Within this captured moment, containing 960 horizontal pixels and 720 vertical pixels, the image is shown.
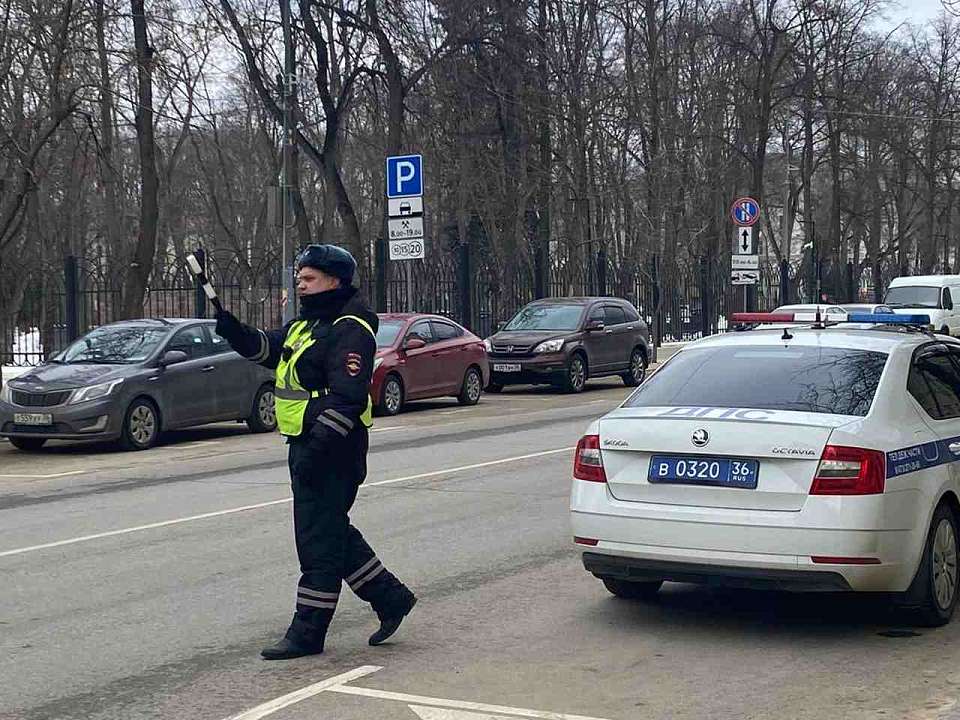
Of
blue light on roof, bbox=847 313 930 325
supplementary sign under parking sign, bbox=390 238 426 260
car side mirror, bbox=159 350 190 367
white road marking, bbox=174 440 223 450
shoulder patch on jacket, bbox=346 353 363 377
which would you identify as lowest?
white road marking, bbox=174 440 223 450

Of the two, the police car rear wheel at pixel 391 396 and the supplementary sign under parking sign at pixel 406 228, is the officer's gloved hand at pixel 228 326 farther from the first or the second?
the supplementary sign under parking sign at pixel 406 228

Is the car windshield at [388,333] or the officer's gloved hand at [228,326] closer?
the officer's gloved hand at [228,326]

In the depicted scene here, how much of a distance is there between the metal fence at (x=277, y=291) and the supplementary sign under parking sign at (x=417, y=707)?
1919 cm

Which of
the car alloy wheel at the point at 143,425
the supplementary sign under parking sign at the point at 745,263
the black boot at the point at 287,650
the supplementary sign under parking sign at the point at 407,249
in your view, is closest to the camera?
the black boot at the point at 287,650

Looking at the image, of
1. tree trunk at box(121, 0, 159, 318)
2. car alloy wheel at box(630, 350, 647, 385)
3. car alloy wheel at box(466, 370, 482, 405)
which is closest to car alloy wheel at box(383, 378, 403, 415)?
car alloy wheel at box(466, 370, 482, 405)

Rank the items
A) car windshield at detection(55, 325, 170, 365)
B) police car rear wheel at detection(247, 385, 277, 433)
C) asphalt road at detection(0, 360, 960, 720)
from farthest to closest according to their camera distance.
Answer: police car rear wheel at detection(247, 385, 277, 433) → car windshield at detection(55, 325, 170, 365) → asphalt road at detection(0, 360, 960, 720)

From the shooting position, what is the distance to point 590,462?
Answer: 293 inches

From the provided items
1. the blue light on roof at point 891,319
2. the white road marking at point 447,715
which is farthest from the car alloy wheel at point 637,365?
the white road marking at point 447,715

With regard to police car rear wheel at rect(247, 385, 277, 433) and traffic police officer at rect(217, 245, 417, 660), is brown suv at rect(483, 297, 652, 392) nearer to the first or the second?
police car rear wheel at rect(247, 385, 277, 433)

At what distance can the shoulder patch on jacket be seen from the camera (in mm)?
6516

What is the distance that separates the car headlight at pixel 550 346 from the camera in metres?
25.1

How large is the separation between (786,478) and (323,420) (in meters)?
2.15

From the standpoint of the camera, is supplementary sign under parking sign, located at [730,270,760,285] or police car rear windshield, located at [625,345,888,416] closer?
police car rear windshield, located at [625,345,888,416]

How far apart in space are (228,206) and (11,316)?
29678mm
